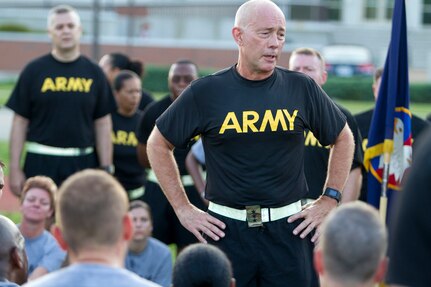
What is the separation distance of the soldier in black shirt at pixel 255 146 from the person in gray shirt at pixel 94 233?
7.15 ft

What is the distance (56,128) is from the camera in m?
9.89

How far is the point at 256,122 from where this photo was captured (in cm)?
608

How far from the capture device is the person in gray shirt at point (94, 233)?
3920 millimetres

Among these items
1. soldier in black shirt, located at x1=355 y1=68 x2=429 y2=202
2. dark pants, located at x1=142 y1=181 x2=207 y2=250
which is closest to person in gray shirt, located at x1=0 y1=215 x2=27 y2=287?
soldier in black shirt, located at x1=355 y1=68 x2=429 y2=202

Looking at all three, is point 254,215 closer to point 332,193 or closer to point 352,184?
point 332,193

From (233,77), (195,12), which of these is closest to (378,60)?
(195,12)

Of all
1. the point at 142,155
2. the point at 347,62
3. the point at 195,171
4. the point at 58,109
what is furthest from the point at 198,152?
the point at 347,62

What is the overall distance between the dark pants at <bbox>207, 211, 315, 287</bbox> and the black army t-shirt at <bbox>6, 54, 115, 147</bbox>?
12.9ft

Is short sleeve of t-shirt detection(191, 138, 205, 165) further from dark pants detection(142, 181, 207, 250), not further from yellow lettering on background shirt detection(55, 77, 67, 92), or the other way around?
yellow lettering on background shirt detection(55, 77, 67, 92)

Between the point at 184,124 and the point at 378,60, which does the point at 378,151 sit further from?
the point at 378,60

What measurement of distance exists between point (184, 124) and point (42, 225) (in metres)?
2.65

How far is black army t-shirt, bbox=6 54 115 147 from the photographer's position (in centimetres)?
989

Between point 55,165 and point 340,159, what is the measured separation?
165 inches

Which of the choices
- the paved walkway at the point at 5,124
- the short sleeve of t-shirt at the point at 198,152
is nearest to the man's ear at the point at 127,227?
the short sleeve of t-shirt at the point at 198,152
